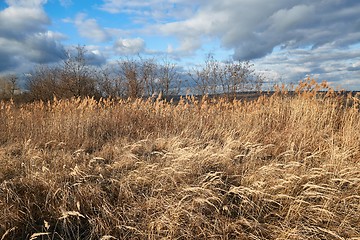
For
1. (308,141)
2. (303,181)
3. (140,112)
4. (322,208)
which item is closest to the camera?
(322,208)

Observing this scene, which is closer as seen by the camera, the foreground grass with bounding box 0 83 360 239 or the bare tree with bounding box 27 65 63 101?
the foreground grass with bounding box 0 83 360 239

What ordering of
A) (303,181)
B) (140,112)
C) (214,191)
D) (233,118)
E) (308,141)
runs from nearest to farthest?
(214,191), (303,181), (308,141), (233,118), (140,112)

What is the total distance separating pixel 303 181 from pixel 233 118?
10.9 ft

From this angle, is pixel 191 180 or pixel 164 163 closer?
pixel 191 180

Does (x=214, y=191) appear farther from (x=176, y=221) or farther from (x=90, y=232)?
(x=90, y=232)

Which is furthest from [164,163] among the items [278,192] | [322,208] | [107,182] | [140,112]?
[140,112]

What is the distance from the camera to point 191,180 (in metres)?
3.21

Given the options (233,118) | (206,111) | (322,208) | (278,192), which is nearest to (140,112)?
(206,111)

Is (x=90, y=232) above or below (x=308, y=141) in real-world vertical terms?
below

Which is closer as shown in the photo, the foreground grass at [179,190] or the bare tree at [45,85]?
the foreground grass at [179,190]

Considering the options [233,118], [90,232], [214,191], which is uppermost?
[233,118]

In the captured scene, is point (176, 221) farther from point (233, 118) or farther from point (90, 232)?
point (233, 118)

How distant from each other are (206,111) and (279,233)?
16.1 feet

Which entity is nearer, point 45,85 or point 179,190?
point 179,190
